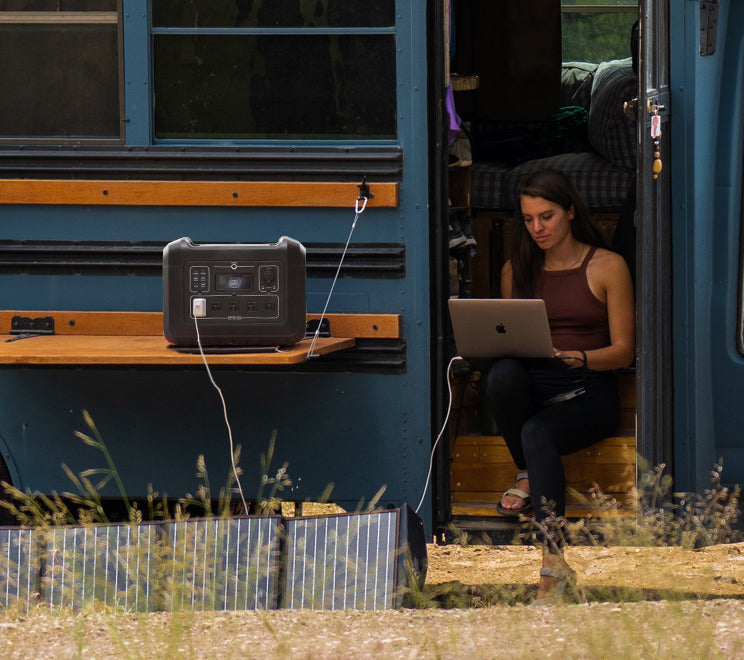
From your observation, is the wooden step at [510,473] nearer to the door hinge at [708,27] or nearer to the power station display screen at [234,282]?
the power station display screen at [234,282]

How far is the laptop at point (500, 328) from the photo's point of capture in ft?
12.4

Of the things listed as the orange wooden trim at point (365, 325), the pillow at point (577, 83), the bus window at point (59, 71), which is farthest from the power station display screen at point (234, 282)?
the pillow at point (577, 83)

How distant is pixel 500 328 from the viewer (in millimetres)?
3895

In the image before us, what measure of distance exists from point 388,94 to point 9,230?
1.27 m

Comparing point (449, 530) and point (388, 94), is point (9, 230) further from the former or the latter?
point (449, 530)

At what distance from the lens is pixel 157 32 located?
3852 millimetres

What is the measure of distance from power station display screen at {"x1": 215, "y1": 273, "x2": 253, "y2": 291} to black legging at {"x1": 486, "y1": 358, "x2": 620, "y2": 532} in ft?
2.76

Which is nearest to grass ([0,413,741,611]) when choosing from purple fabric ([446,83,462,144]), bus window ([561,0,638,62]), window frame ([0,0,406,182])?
window frame ([0,0,406,182])

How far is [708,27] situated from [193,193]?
163 centimetres

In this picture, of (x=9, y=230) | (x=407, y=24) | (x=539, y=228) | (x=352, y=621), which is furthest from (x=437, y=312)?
(x=9, y=230)

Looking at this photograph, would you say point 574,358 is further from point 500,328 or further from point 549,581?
point 549,581

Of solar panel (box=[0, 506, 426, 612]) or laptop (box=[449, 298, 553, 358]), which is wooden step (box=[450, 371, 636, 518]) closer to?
laptop (box=[449, 298, 553, 358])

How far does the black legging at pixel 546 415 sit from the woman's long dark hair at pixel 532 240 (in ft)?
1.09

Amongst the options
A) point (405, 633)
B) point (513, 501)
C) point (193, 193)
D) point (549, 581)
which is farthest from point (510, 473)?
point (193, 193)
